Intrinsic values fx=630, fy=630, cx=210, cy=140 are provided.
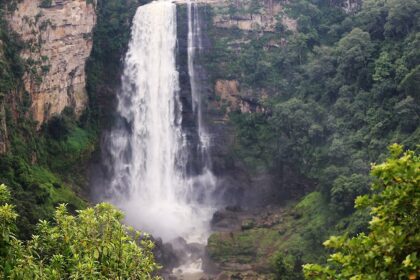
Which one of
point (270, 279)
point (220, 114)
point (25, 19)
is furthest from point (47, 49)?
point (270, 279)

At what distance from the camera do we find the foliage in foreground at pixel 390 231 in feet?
24.0

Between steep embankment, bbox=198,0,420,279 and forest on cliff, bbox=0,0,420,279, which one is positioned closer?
forest on cliff, bbox=0,0,420,279

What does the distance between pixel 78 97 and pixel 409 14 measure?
1951cm

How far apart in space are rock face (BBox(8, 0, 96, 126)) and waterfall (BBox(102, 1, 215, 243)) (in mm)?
3152

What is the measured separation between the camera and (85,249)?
10.4 meters

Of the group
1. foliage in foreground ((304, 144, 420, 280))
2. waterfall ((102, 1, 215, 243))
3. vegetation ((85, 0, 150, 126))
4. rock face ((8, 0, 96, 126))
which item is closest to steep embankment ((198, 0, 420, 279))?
waterfall ((102, 1, 215, 243))

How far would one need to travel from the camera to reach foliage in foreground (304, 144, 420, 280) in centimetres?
731

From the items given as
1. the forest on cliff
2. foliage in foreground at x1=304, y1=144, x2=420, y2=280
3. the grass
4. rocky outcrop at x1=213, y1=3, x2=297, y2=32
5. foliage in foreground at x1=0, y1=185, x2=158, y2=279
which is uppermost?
rocky outcrop at x1=213, y1=3, x2=297, y2=32

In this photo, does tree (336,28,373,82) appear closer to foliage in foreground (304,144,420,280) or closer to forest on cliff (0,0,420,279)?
forest on cliff (0,0,420,279)

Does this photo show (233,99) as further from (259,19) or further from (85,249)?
(85,249)

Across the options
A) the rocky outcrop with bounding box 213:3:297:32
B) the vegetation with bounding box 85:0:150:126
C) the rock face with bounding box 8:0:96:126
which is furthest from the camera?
the rocky outcrop with bounding box 213:3:297:32

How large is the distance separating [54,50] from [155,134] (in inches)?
317

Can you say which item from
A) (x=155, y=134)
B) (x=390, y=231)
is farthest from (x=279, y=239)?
(x=390, y=231)

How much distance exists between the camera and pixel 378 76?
111 ft
